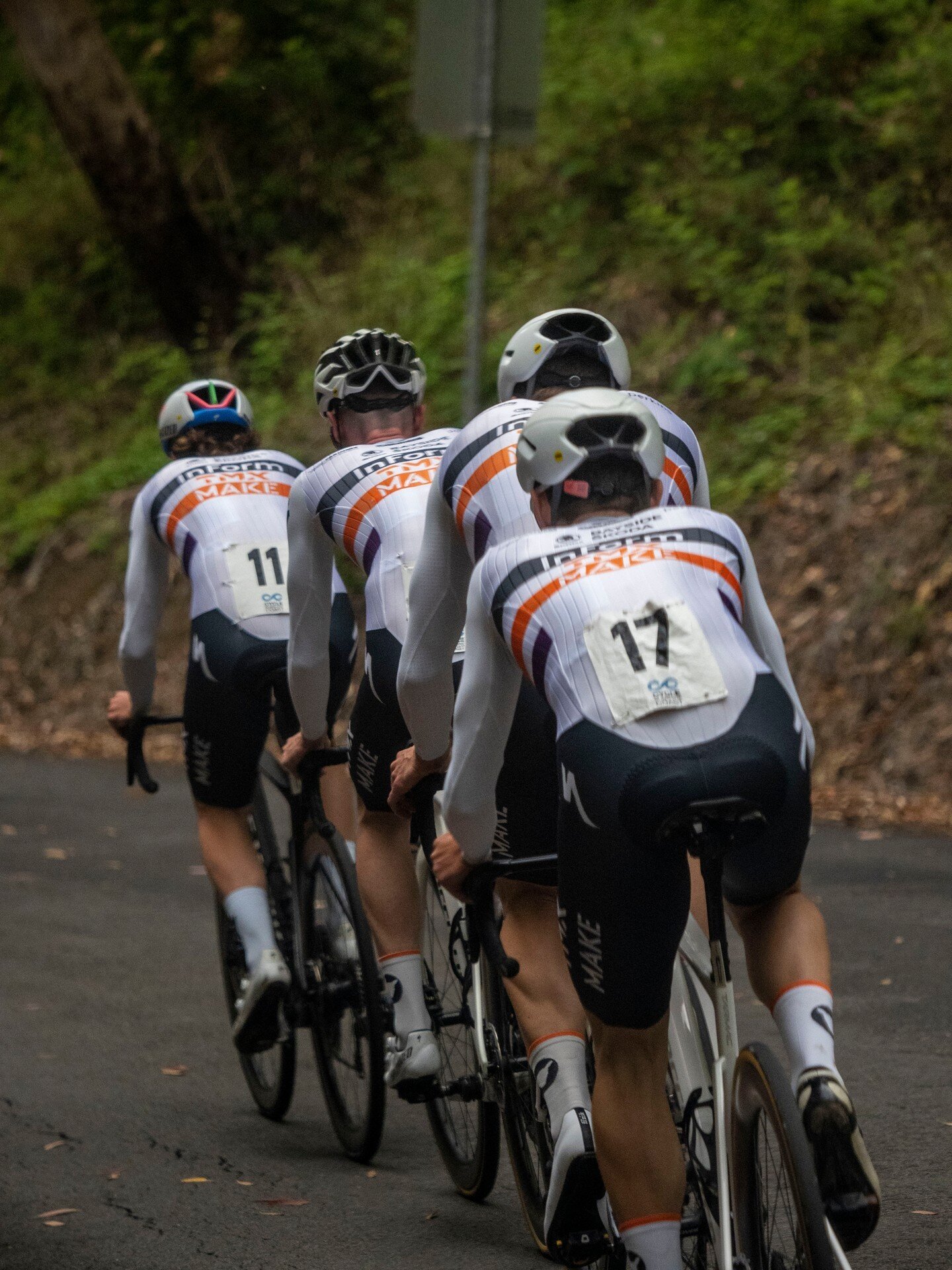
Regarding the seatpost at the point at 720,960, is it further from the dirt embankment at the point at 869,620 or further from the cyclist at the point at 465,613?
the dirt embankment at the point at 869,620

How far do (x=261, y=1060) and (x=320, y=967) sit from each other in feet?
2.28

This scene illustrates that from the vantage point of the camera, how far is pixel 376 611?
16.2ft

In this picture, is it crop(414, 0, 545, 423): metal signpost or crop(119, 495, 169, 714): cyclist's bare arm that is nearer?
crop(119, 495, 169, 714): cyclist's bare arm

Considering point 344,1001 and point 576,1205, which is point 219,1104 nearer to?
point 344,1001

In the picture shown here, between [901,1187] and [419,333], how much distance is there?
11694 mm

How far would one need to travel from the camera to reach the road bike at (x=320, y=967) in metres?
5.11

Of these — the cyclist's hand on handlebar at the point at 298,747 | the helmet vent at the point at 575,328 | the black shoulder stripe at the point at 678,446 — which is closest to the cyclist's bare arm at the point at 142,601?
the cyclist's hand on handlebar at the point at 298,747

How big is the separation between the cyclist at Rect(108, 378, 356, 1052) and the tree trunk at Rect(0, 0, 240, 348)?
11807 mm

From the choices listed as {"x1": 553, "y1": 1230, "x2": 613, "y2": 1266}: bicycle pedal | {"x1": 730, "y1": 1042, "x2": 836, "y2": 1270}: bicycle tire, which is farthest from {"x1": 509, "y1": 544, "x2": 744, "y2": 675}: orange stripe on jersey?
{"x1": 553, "y1": 1230, "x2": 613, "y2": 1266}: bicycle pedal

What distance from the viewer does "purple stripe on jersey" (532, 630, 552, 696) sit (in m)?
3.20

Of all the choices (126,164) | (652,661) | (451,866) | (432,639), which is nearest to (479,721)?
(451,866)

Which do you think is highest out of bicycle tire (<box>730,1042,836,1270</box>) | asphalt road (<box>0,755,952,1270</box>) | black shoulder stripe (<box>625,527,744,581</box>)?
black shoulder stripe (<box>625,527,744,581</box>)

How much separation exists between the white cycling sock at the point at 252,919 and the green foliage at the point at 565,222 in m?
6.80

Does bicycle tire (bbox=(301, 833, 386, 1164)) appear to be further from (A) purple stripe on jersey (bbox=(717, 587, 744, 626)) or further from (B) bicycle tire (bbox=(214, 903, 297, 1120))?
(A) purple stripe on jersey (bbox=(717, 587, 744, 626))
